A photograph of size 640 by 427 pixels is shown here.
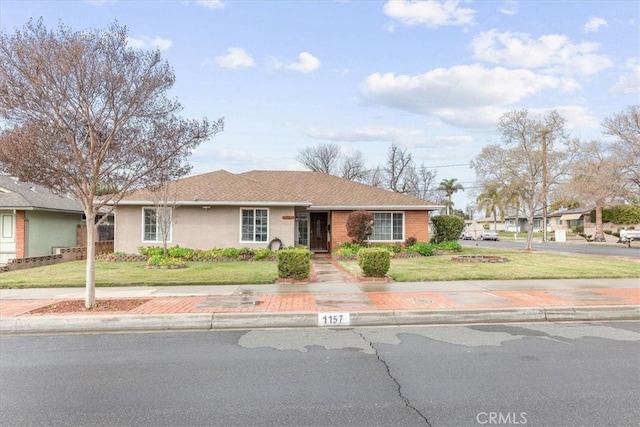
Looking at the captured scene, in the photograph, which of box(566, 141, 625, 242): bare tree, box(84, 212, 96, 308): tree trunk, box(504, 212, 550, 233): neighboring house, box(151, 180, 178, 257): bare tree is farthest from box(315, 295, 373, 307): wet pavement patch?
box(504, 212, 550, 233): neighboring house

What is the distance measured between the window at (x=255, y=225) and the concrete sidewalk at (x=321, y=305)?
26.9 feet

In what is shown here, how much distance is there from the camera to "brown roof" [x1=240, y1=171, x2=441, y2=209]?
21502 millimetres

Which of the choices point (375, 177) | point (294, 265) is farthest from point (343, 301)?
point (375, 177)

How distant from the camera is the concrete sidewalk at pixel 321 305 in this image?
766cm

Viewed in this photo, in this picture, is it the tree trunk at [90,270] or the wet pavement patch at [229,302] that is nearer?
the tree trunk at [90,270]

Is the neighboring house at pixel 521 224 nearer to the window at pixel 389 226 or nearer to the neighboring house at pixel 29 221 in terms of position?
the window at pixel 389 226

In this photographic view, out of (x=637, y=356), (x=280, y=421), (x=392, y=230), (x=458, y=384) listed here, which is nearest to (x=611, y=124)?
(x=392, y=230)

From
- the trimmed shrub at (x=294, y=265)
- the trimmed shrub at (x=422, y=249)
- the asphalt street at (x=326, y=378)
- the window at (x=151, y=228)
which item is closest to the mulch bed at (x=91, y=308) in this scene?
the asphalt street at (x=326, y=378)


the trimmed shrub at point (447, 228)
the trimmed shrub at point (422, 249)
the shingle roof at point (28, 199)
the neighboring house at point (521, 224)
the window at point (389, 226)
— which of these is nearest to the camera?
the shingle roof at point (28, 199)

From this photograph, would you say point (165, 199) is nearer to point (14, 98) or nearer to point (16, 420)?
point (14, 98)

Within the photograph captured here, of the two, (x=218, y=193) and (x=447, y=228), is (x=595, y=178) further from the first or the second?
(x=218, y=193)

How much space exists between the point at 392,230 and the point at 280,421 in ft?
60.6

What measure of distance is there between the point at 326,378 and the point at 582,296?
294 inches

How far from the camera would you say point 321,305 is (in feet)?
28.5
